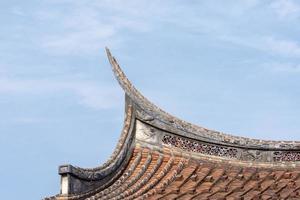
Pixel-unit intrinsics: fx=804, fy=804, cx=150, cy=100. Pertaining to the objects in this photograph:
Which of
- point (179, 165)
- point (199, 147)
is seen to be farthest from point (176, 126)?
point (179, 165)

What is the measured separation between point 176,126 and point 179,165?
3.63 feet

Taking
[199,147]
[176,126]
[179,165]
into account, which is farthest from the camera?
[199,147]

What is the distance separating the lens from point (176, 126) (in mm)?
15938

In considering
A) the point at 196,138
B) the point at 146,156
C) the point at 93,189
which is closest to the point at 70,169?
the point at 93,189

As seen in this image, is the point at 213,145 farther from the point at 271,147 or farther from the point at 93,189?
the point at 93,189

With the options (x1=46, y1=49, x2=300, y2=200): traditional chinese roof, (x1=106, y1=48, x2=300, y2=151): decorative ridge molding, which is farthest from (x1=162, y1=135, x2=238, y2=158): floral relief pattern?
(x1=106, y1=48, x2=300, y2=151): decorative ridge molding

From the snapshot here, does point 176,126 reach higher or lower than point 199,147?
higher

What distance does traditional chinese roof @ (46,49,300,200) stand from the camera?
13.0m

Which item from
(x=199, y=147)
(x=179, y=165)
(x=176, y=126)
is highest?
(x=176, y=126)

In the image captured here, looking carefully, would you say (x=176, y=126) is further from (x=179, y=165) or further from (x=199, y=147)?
(x=179, y=165)

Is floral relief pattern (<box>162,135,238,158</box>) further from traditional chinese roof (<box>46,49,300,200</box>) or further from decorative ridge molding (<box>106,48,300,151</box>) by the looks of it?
decorative ridge molding (<box>106,48,300,151</box>)

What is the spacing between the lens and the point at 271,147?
16.5 meters

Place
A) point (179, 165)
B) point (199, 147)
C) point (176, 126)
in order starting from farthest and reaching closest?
point (199, 147)
point (176, 126)
point (179, 165)

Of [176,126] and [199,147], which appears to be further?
[199,147]
